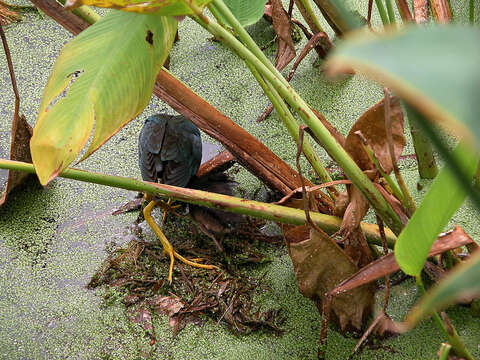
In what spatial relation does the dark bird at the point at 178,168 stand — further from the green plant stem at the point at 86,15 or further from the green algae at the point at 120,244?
the green plant stem at the point at 86,15

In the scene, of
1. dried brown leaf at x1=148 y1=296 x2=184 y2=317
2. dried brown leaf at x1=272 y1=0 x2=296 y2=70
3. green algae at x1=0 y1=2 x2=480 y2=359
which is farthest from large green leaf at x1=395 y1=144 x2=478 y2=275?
dried brown leaf at x1=272 y1=0 x2=296 y2=70

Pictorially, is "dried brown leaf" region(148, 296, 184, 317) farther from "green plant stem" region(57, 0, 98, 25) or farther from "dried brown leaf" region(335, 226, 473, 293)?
"green plant stem" region(57, 0, 98, 25)

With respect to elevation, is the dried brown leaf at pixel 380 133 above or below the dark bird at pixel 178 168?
above

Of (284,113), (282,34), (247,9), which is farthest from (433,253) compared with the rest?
(282,34)

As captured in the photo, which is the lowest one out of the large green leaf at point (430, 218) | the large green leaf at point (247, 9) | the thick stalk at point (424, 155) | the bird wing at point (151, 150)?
the thick stalk at point (424, 155)

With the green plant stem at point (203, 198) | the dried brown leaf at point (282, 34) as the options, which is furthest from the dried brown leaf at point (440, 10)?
the green plant stem at point (203, 198)

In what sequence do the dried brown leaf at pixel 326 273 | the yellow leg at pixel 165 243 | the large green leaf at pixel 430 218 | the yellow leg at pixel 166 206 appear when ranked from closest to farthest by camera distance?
1. the large green leaf at pixel 430 218
2. the dried brown leaf at pixel 326 273
3. the yellow leg at pixel 165 243
4. the yellow leg at pixel 166 206

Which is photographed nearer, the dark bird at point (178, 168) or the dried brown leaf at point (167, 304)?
the dried brown leaf at point (167, 304)
